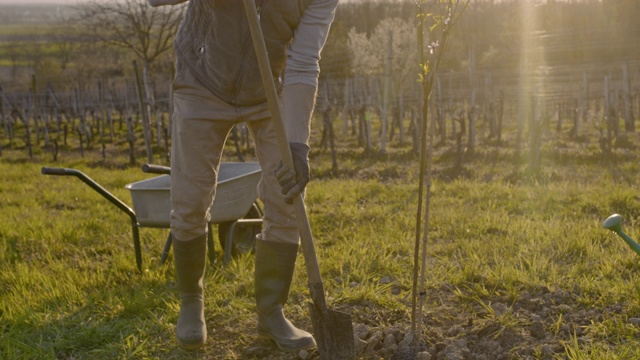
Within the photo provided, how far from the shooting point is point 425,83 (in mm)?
2332

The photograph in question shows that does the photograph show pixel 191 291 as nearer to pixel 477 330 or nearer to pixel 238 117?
pixel 238 117

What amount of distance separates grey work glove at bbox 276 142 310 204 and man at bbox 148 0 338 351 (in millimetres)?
55

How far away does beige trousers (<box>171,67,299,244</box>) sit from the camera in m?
2.64

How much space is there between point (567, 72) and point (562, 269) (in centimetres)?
3312

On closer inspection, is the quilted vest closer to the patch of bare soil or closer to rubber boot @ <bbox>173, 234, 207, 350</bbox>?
rubber boot @ <bbox>173, 234, 207, 350</bbox>

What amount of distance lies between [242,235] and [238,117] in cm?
191

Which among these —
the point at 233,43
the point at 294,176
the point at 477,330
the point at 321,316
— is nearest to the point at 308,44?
the point at 233,43

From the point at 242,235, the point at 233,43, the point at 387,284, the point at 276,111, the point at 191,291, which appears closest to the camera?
the point at 276,111

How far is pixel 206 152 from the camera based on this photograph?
2684 mm

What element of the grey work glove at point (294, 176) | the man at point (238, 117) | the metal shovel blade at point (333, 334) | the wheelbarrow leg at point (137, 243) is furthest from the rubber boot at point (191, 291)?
the wheelbarrow leg at point (137, 243)

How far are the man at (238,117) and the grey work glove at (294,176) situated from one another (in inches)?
2.2

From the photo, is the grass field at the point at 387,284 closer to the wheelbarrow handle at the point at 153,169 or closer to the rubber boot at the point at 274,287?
the rubber boot at the point at 274,287

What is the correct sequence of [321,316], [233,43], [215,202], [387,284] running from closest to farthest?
[321,316]
[233,43]
[387,284]
[215,202]

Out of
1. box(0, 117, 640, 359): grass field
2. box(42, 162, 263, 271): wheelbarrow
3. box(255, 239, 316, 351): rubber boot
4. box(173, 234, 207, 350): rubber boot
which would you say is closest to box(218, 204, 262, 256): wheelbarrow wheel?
box(42, 162, 263, 271): wheelbarrow
